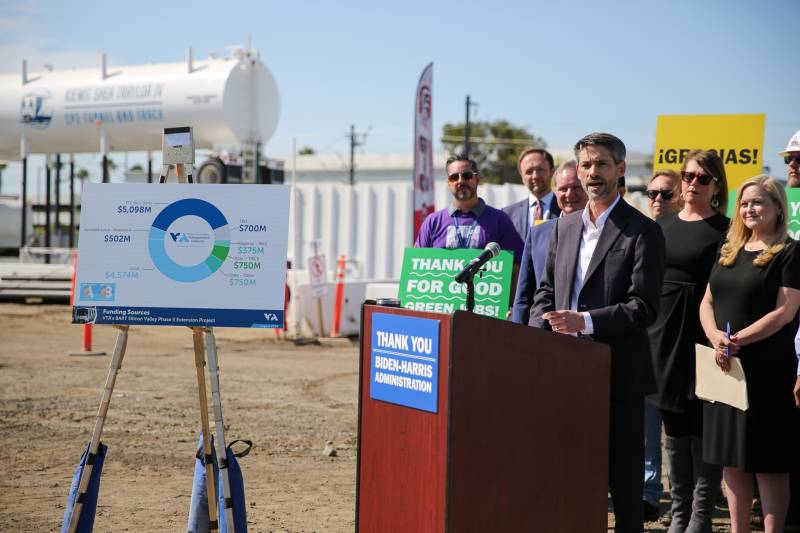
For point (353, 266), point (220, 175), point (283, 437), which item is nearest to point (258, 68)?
point (220, 175)

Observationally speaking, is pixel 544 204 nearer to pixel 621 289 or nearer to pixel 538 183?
pixel 538 183

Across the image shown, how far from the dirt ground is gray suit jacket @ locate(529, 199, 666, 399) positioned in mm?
1983

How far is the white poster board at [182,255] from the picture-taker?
416cm

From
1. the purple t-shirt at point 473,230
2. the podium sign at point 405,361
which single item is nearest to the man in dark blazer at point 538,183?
the purple t-shirt at point 473,230

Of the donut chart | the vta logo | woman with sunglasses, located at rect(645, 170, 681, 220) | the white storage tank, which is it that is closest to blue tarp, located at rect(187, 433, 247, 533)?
the donut chart

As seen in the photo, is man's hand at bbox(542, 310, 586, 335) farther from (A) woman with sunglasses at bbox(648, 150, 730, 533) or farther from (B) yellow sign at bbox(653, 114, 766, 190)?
(B) yellow sign at bbox(653, 114, 766, 190)

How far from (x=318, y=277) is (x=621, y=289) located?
1178 cm

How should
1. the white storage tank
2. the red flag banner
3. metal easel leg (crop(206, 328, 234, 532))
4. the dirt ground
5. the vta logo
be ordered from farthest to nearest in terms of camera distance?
1. the vta logo
2. the white storage tank
3. the red flag banner
4. the dirt ground
5. metal easel leg (crop(206, 328, 234, 532))

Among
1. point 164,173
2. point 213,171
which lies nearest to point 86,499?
point 164,173

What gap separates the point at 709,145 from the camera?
6.78 metres

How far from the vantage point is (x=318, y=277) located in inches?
601

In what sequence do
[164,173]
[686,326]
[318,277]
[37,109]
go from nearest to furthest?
[164,173] → [686,326] → [318,277] → [37,109]

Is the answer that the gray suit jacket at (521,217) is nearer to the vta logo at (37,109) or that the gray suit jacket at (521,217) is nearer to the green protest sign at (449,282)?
the green protest sign at (449,282)

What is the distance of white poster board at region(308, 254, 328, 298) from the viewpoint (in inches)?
595
